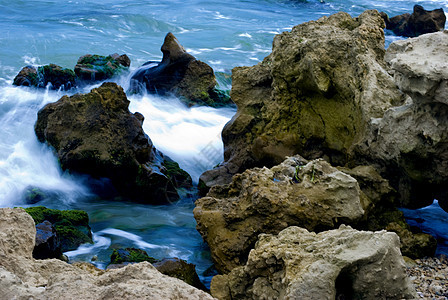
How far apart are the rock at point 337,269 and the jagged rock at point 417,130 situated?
2.04 metres

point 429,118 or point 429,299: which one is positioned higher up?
point 429,118

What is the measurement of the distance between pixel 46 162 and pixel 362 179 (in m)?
5.29

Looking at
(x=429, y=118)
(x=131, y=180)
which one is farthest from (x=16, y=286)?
(x=131, y=180)

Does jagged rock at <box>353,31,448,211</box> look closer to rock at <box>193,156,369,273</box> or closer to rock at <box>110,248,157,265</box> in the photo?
rock at <box>193,156,369,273</box>

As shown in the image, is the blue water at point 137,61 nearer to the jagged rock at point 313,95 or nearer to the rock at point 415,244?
the jagged rock at point 313,95

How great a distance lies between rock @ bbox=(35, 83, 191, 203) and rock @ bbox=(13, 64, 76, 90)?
460 cm

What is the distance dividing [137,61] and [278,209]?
13379 mm

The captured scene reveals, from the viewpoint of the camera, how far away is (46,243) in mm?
5445

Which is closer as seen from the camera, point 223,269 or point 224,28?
point 223,269

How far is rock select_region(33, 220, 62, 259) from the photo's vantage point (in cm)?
535

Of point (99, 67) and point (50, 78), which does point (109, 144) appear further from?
point (99, 67)

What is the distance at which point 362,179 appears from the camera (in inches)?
246

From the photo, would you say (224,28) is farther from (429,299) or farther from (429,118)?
(429,299)

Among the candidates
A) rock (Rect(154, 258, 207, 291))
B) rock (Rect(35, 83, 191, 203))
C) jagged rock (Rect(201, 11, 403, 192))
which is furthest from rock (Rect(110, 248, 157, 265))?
jagged rock (Rect(201, 11, 403, 192))
